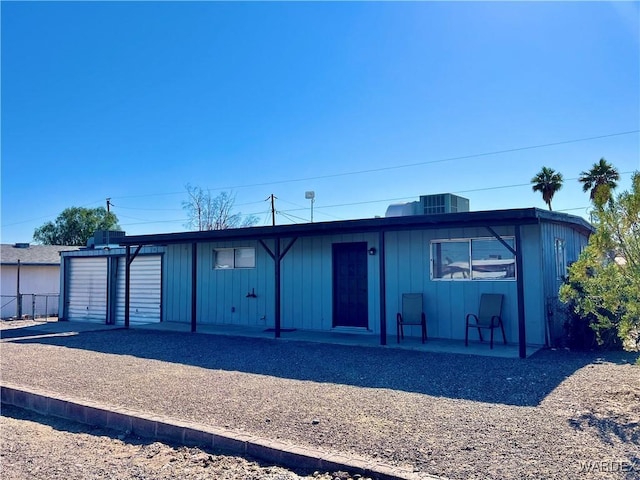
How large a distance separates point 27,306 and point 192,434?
18001 mm

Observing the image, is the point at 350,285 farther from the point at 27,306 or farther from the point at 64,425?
the point at 27,306

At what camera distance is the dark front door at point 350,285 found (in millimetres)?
10148

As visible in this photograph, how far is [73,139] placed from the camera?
→ 1502 centimetres

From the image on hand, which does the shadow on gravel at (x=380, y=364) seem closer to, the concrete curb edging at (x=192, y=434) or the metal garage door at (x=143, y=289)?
the concrete curb edging at (x=192, y=434)

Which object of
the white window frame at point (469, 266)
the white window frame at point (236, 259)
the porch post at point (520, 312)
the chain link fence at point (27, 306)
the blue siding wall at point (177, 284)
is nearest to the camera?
the porch post at point (520, 312)

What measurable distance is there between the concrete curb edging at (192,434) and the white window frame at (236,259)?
6.57 meters

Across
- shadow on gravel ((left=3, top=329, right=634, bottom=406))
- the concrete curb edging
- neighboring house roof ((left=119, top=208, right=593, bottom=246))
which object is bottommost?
the concrete curb edging

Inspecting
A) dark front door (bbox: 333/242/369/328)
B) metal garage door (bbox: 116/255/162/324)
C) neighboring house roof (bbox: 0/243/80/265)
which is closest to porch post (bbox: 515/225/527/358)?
dark front door (bbox: 333/242/369/328)

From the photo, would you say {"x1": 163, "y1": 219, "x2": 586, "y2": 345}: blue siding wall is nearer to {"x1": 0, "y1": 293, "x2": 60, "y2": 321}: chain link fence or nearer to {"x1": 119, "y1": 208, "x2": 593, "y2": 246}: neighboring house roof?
{"x1": 119, "y1": 208, "x2": 593, "y2": 246}: neighboring house roof

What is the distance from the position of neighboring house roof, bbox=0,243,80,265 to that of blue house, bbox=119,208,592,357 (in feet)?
27.3

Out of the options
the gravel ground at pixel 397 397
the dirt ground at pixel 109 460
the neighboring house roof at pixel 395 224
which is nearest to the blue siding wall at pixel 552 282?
the neighboring house roof at pixel 395 224

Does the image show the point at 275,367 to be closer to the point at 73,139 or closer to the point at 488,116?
the point at 488,116

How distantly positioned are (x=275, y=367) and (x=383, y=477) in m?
3.84

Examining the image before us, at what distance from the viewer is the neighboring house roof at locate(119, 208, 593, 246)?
7.37 metres
